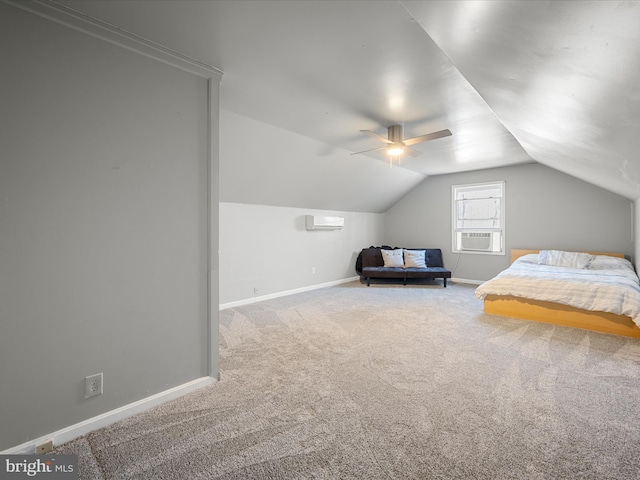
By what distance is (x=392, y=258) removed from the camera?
257 inches

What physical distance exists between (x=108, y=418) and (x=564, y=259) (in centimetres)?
618

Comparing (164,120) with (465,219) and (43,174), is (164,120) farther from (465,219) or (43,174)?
(465,219)

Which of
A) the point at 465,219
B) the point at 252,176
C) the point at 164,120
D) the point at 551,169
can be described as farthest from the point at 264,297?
the point at 551,169

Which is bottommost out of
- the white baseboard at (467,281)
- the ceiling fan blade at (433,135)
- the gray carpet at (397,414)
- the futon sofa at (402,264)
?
the gray carpet at (397,414)

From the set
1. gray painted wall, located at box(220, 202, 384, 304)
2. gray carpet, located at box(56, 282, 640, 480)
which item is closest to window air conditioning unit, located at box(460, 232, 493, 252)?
gray painted wall, located at box(220, 202, 384, 304)

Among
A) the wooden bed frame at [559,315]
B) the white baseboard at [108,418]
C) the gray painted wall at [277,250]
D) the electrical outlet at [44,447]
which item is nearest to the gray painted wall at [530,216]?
the gray painted wall at [277,250]

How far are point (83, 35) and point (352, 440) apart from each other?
2793 mm

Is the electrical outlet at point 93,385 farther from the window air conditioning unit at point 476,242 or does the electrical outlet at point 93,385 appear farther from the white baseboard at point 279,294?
the window air conditioning unit at point 476,242

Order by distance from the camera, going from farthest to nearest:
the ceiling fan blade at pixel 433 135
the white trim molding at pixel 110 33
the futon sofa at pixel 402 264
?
the futon sofa at pixel 402 264, the ceiling fan blade at pixel 433 135, the white trim molding at pixel 110 33

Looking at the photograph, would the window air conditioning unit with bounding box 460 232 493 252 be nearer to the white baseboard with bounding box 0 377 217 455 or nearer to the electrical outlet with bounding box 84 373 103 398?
the white baseboard with bounding box 0 377 217 455

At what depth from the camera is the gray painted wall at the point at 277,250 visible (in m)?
4.64

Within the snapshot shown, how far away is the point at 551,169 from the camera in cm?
559

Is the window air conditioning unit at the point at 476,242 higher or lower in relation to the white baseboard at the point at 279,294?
higher

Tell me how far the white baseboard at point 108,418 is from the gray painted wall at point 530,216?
19.1 feet
